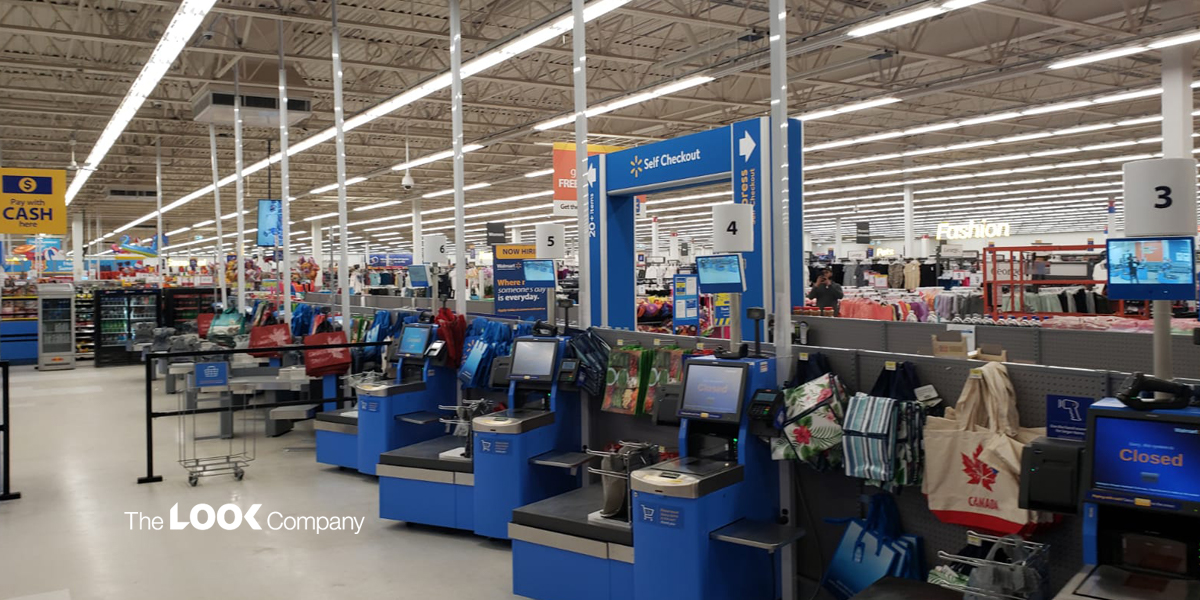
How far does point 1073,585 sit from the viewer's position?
256 centimetres

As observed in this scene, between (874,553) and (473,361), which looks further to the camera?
(473,361)

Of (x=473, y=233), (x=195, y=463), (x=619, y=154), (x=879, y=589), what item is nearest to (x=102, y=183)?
(x=473, y=233)

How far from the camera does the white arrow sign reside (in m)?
6.33

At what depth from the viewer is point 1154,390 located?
266cm

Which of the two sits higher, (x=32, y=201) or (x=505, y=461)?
(x=32, y=201)

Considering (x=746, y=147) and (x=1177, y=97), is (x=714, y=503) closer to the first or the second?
(x=746, y=147)

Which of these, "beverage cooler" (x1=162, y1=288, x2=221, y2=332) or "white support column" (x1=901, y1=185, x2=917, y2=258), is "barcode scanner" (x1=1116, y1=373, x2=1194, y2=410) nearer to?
"beverage cooler" (x1=162, y1=288, x2=221, y2=332)

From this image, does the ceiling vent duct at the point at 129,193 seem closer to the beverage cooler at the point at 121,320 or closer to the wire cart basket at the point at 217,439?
the beverage cooler at the point at 121,320

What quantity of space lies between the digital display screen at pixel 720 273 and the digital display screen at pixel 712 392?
19.8 inches

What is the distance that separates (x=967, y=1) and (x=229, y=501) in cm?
824

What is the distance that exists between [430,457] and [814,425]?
2.80 meters

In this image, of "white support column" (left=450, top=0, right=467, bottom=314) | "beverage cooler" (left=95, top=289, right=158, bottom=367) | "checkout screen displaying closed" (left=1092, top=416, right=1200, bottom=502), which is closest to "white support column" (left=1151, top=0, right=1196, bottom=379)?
"white support column" (left=450, top=0, right=467, bottom=314)

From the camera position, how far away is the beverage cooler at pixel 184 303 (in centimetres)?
1753

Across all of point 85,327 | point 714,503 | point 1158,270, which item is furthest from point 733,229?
point 85,327
